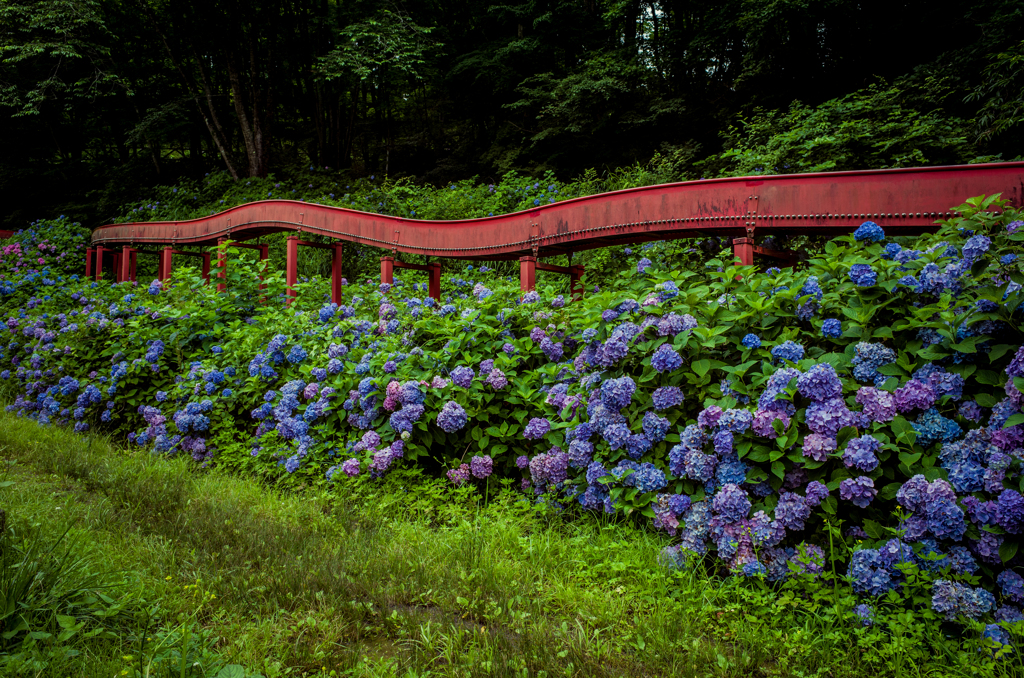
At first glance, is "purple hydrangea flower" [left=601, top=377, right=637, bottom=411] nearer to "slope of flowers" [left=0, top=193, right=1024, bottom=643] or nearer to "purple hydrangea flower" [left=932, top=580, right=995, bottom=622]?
"slope of flowers" [left=0, top=193, right=1024, bottom=643]

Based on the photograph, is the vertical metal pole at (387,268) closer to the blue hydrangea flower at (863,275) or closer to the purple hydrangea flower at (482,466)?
the purple hydrangea flower at (482,466)

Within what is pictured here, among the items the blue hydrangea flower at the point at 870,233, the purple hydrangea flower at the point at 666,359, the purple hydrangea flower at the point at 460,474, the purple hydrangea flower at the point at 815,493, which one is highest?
the blue hydrangea flower at the point at 870,233

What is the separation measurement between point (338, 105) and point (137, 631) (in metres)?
23.2

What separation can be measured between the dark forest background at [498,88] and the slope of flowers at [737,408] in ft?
22.8

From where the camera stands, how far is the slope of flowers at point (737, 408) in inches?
87.3

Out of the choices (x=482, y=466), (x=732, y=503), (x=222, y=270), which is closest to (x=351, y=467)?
(x=482, y=466)

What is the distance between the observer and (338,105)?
74.1 ft

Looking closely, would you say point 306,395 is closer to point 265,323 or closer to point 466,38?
point 265,323

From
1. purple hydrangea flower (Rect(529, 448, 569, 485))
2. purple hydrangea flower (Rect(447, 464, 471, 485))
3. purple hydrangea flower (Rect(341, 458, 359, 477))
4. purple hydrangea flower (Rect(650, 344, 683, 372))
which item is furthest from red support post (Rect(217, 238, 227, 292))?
purple hydrangea flower (Rect(650, 344, 683, 372))

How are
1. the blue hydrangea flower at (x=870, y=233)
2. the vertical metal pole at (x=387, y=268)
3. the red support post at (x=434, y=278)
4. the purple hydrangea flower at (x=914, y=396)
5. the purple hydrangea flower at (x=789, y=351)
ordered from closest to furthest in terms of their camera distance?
the purple hydrangea flower at (x=914, y=396), the purple hydrangea flower at (x=789, y=351), the blue hydrangea flower at (x=870, y=233), the vertical metal pole at (x=387, y=268), the red support post at (x=434, y=278)

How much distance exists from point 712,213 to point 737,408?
4.04m

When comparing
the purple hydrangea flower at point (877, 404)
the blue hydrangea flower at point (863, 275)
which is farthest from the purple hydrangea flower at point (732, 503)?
the blue hydrangea flower at point (863, 275)

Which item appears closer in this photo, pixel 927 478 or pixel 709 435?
pixel 927 478

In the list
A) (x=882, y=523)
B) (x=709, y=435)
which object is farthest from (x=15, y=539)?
(x=882, y=523)
